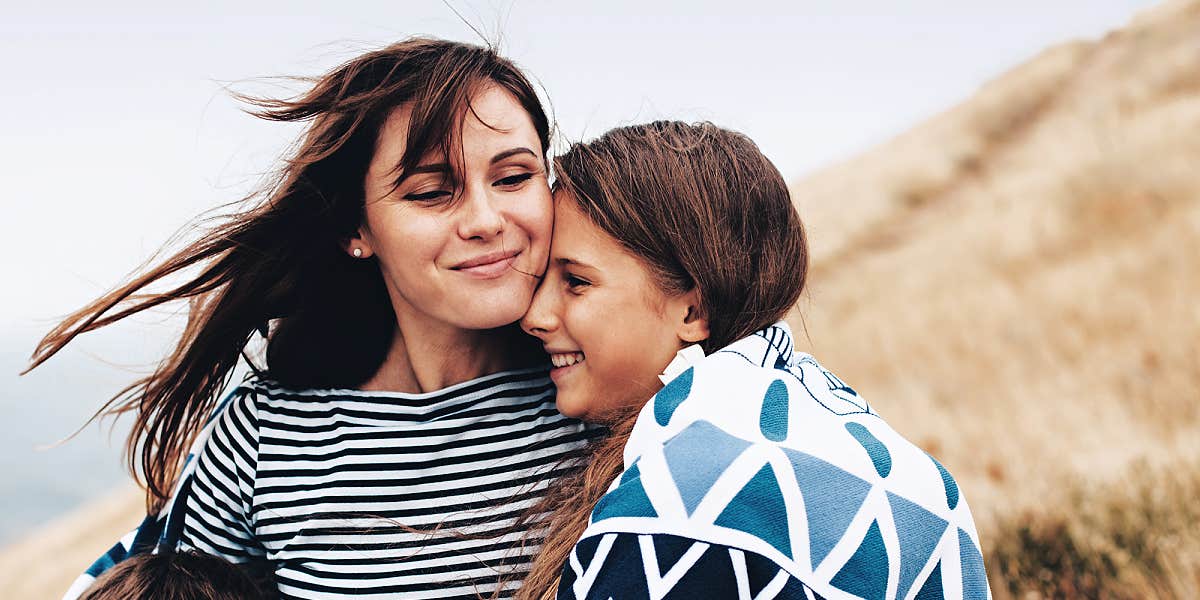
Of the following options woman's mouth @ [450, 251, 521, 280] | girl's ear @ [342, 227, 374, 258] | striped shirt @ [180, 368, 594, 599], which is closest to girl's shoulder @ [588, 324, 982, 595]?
woman's mouth @ [450, 251, 521, 280]

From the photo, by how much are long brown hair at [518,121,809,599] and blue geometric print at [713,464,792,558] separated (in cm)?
57

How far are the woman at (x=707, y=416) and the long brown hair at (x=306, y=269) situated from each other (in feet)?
1.27

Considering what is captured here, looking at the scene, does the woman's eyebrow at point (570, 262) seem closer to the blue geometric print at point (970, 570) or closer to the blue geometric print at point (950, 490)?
the blue geometric print at point (950, 490)

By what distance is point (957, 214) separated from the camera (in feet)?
49.8

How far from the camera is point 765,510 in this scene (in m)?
1.62

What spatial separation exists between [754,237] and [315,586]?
1.40 meters

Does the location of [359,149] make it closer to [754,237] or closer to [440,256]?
[440,256]

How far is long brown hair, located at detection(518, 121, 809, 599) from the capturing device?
88.7 inches

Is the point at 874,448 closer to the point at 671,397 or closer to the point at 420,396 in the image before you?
the point at 671,397

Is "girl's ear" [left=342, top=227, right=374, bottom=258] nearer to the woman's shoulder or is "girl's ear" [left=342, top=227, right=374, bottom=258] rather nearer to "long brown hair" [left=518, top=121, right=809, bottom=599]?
the woman's shoulder

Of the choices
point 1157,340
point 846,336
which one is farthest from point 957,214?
point 1157,340

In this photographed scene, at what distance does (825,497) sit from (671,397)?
1.08 ft

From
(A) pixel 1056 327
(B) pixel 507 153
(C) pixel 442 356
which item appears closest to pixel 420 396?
(C) pixel 442 356

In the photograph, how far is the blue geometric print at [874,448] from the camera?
5.77ft
